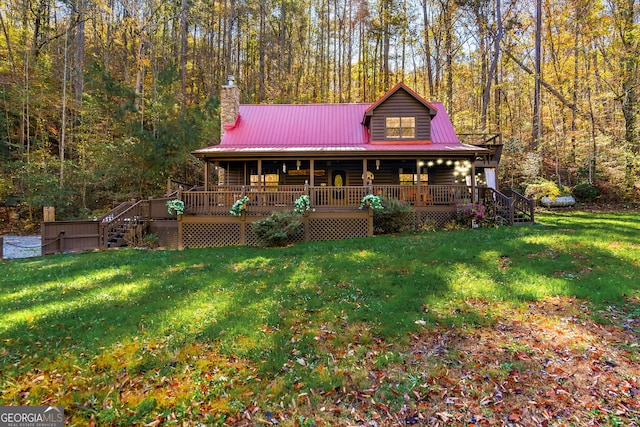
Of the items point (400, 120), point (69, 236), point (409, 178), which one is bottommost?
point (69, 236)

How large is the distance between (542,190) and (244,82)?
27.5 m

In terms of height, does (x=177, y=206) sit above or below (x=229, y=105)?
below

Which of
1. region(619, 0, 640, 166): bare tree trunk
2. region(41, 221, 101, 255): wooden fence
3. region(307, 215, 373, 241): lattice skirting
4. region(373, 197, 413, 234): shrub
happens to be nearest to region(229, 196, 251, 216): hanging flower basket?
region(307, 215, 373, 241): lattice skirting

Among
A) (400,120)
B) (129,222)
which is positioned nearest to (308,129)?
(400,120)

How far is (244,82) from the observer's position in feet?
105

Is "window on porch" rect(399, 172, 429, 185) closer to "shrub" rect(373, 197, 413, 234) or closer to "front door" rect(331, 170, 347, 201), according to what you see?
"front door" rect(331, 170, 347, 201)

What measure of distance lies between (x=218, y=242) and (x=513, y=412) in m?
11.4

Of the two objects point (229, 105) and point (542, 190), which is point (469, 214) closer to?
point (542, 190)

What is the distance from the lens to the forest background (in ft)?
58.6

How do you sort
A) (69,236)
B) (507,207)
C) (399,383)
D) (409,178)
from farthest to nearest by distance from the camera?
(409,178), (507,207), (69,236), (399,383)

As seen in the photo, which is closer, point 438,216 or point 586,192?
point 438,216

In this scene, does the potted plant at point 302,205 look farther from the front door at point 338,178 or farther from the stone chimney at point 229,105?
the stone chimney at point 229,105

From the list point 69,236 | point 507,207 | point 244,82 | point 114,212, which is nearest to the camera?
point 69,236

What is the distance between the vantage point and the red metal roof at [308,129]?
1625 cm
